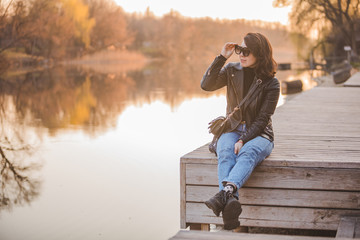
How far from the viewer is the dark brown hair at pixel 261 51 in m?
4.38

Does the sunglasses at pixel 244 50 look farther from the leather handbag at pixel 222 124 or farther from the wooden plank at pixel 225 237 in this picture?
the wooden plank at pixel 225 237

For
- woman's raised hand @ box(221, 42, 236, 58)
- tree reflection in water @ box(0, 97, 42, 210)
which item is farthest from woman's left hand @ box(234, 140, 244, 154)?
tree reflection in water @ box(0, 97, 42, 210)

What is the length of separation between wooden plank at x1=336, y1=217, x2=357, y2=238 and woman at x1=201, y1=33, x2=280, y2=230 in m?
0.80

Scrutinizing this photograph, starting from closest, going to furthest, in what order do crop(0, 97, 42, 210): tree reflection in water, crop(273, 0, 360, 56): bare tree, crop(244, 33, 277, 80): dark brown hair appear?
crop(244, 33, 277, 80): dark brown hair
crop(0, 97, 42, 210): tree reflection in water
crop(273, 0, 360, 56): bare tree

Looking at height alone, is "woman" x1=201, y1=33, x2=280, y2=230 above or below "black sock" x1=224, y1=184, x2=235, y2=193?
above

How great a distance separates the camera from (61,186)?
25.7 feet

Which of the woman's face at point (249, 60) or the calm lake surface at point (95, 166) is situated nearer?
the woman's face at point (249, 60)

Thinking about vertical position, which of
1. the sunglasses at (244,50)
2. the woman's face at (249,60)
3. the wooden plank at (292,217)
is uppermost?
the sunglasses at (244,50)

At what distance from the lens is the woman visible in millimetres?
4246

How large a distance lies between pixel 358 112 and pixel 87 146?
17.4 ft

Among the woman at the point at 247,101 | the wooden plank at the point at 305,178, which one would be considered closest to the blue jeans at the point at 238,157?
the woman at the point at 247,101

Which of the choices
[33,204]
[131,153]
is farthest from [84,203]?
[131,153]

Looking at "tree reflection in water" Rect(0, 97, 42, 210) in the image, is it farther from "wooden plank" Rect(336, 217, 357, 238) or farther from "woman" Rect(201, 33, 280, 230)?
"wooden plank" Rect(336, 217, 357, 238)

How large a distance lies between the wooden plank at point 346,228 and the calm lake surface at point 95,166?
222 cm
